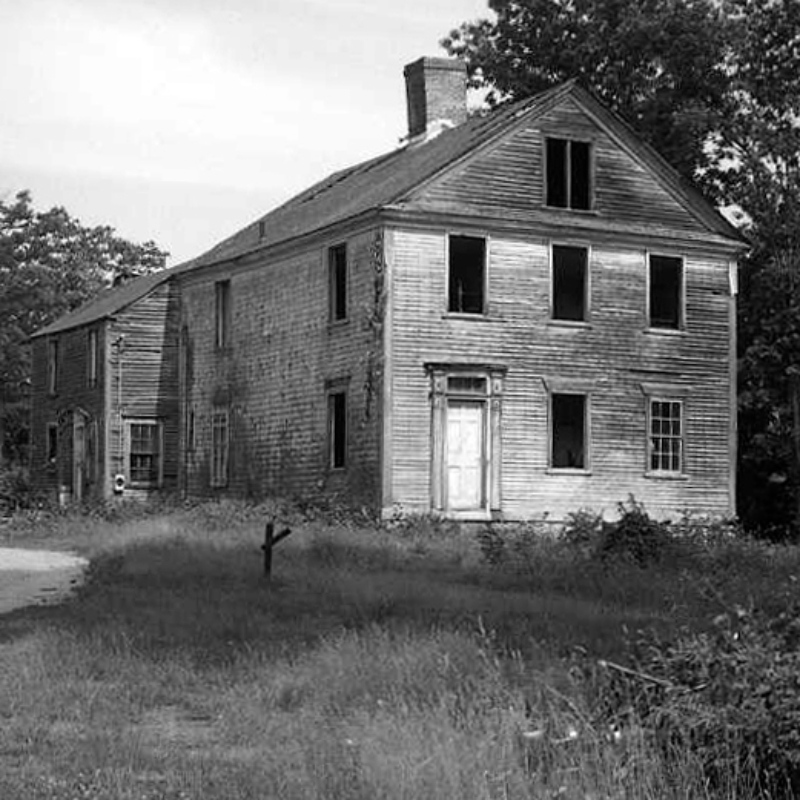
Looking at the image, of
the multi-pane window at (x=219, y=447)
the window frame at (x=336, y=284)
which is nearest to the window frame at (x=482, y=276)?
the window frame at (x=336, y=284)

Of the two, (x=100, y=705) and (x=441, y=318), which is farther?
(x=441, y=318)

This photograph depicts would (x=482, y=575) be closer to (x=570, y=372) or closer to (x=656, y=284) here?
(x=570, y=372)

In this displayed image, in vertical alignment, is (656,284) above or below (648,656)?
above

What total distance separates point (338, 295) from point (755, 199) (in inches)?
477

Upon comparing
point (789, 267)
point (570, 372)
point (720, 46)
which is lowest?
point (570, 372)

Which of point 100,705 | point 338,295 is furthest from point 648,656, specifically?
point 338,295

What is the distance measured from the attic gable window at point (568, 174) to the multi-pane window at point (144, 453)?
38.9 feet

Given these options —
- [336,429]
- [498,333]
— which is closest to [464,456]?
[498,333]

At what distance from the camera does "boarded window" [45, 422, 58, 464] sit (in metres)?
42.7

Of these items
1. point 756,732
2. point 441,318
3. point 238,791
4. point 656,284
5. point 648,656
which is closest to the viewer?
point 756,732

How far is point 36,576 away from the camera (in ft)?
62.6

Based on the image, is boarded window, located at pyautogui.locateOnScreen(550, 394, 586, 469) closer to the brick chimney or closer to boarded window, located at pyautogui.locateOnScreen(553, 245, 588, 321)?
boarded window, located at pyautogui.locateOnScreen(553, 245, 588, 321)

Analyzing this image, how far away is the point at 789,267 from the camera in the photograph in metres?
36.5

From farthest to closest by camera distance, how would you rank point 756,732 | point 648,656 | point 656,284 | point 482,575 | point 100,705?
1. point 656,284
2. point 482,575
3. point 100,705
4. point 648,656
5. point 756,732
